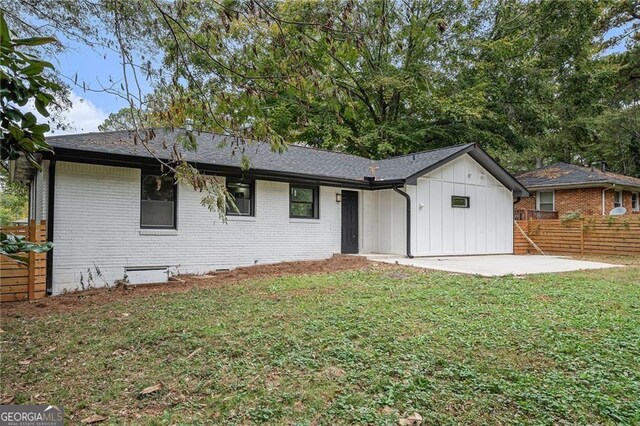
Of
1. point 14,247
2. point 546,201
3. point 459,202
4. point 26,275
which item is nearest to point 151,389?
point 14,247

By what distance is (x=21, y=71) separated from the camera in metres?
1.92

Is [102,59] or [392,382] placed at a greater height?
[102,59]

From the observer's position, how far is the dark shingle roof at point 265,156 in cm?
866

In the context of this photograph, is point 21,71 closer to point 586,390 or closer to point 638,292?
point 586,390

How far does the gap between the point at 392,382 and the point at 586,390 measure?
1459mm

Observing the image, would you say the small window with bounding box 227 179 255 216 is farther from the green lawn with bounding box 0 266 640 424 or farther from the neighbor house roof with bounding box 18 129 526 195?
the green lawn with bounding box 0 266 640 424

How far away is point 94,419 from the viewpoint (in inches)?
109

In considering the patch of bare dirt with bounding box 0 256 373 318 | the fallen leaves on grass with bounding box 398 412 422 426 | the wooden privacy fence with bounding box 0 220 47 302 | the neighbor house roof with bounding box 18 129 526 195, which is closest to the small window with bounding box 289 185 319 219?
the neighbor house roof with bounding box 18 129 526 195

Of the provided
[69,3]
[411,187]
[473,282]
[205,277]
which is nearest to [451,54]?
[411,187]

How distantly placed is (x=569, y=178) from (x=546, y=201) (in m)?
1.57

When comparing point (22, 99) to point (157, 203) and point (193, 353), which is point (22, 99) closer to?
point (193, 353)

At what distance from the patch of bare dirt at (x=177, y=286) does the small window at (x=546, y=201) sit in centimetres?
1381

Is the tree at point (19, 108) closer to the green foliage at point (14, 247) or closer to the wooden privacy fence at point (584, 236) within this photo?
the green foliage at point (14, 247)

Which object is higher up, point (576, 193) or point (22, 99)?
point (576, 193)
